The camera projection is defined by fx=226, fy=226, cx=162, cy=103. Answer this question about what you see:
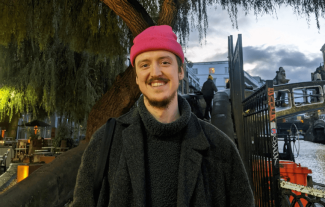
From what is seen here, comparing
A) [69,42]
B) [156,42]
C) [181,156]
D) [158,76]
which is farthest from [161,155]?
[69,42]

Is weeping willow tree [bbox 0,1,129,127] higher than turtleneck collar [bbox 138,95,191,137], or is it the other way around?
weeping willow tree [bbox 0,1,129,127]

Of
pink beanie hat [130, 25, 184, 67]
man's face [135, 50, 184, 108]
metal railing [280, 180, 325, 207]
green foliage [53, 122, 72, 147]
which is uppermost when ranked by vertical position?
pink beanie hat [130, 25, 184, 67]

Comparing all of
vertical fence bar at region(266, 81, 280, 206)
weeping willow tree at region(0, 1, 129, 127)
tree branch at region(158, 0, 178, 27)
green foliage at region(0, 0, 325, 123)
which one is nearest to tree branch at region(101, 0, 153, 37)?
tree branch at region(158, 0, 178, 27)

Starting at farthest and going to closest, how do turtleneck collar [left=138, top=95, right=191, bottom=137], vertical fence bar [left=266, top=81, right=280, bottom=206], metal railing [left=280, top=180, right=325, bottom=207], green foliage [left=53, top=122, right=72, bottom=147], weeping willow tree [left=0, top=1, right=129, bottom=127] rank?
1. green foliage [left=53, top=122, right=72, bottom=147]
2. weeping willow tree [left=0, top=1, right=129, bottom=127]
3. vertical fence bar [left=266, top=81, right=280, bottom=206]
4. metal railing [left=280, top=180, right=325, bottom=207]
5. turtleneck collar [left=138, top=95, right=191, bottom=137]

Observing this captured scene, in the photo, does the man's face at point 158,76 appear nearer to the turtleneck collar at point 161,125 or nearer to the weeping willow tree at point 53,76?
the turtleneck collar at point 161,125

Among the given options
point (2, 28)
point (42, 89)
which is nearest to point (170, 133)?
point (2, 28)

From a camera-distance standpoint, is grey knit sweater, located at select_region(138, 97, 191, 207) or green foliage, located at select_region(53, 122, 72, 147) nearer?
grey knit sweater, located at select_region(138, 97, 191, 207)

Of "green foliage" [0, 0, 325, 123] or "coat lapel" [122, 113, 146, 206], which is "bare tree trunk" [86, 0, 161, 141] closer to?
"green foliage" [0, 0, 325, 123]

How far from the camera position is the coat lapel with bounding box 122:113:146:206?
3.93ft

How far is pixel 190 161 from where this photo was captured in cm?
128

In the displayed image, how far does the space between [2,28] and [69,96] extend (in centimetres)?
545

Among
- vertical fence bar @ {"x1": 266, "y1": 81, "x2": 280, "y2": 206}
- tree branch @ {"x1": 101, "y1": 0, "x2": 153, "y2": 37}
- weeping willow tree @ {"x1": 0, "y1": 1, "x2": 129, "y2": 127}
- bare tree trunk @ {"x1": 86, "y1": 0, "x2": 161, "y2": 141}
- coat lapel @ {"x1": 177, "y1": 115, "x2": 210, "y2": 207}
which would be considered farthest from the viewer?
weeping willow tree @ {"x1": 0, "y1": 1, "x2": 129, "y2": 127}

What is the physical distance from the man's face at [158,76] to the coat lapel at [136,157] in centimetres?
20

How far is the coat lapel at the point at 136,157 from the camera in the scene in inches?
47.2
